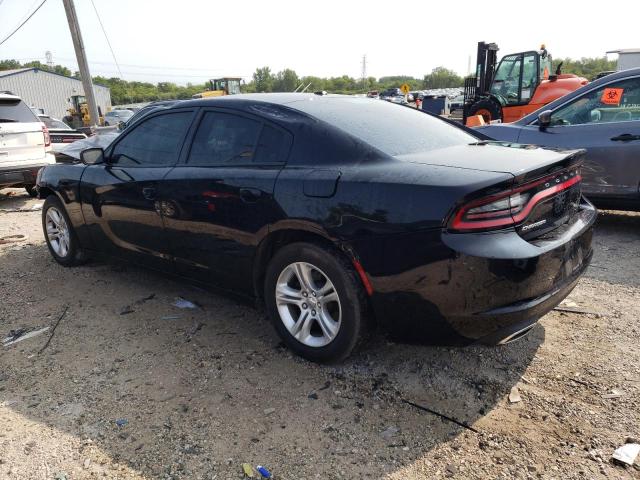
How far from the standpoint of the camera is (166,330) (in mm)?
3762

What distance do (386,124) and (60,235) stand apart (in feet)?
12.0

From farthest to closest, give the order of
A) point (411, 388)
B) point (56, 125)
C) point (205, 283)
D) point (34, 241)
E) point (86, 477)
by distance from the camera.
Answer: point (56, 125)
point (34, 241)
point (205, 283)
point (411, 388)
point (86, 477)

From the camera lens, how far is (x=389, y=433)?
8.36ft

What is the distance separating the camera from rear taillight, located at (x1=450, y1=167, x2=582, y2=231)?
97.3 inches

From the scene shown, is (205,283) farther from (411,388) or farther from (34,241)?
(34,241)

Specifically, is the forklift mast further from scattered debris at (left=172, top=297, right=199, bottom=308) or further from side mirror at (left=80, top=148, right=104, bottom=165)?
scattered debris at (left=172, top=297, right=199, bottom=308)

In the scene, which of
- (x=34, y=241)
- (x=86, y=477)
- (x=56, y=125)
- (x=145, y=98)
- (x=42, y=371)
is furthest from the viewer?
(x=145, y=98)

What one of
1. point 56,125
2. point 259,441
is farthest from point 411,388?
point 56,125

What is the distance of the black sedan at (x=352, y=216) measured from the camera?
98.8 inches

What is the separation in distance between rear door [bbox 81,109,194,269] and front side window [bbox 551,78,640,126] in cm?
441

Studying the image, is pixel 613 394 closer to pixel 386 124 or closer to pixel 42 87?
pixel 386 124

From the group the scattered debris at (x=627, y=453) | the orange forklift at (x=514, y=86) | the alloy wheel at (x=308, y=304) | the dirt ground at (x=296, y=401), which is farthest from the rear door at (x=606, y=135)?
the orange forklift at (x=514, y=86)

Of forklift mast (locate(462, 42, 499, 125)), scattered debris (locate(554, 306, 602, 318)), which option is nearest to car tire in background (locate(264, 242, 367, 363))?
scattered debris (locate(554, 306, 602, 318))

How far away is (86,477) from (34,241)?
4.90 m
